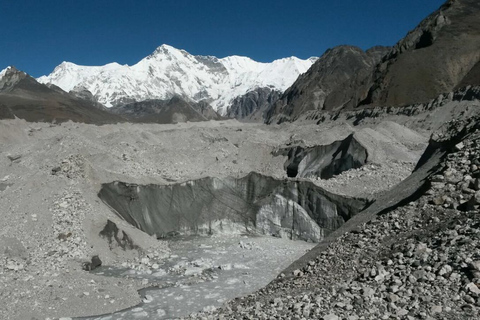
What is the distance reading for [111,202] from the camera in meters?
22.0

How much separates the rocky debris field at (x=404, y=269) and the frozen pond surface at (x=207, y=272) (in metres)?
4.56

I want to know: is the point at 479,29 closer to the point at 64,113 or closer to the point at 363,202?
the point at 363,202

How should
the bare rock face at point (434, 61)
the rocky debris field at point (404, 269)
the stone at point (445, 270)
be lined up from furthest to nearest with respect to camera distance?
the bare rock face at point (434, 61) < the stone at point (445, 270) < the rocky debris field at point (404, 269)

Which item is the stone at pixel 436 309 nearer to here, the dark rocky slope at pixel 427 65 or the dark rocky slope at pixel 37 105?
the dark rocky slope at pixel 427 65

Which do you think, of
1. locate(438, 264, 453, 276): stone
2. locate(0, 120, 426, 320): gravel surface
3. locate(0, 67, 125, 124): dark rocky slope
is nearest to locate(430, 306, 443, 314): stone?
locate(438, 264, 453, 276): stone

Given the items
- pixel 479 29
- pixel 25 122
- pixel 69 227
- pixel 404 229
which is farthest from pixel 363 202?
pixel 25 122

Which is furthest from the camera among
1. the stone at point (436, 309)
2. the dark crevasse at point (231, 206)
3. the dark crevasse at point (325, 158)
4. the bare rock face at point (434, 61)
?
the bare rock face at point (434, 61)

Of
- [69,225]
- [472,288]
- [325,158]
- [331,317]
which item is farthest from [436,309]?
[325,158]

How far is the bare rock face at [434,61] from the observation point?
181 feet

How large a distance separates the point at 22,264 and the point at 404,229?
40.6 ft

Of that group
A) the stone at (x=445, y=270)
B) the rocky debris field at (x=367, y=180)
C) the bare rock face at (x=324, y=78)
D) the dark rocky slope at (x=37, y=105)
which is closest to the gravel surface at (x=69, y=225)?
the rocky debris field at (x=367, y=180)

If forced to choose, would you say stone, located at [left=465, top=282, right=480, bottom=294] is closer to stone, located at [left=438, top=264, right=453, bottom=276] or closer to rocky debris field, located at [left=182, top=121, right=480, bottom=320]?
rocky debris field, located at [left=182, top=121, right=480, bottom=320]

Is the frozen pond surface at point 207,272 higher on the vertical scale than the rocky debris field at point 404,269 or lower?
lower

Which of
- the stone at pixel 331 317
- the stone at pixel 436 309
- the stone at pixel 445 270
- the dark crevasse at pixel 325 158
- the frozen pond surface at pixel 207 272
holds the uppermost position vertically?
the dark crevasse at pixel 325 158
